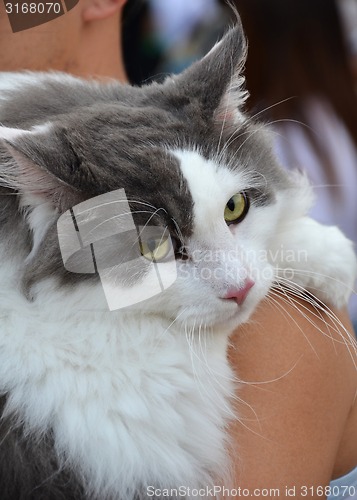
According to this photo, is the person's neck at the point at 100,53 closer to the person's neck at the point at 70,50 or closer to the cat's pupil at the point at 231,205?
the person's neck at the point at 70,50

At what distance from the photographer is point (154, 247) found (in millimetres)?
775

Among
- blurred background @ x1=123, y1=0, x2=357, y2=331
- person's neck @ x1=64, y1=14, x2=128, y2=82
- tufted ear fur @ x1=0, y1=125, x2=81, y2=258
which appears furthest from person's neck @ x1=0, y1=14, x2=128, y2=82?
tufted ear fur @ x1=0, y1=125, x2=81, y2=258

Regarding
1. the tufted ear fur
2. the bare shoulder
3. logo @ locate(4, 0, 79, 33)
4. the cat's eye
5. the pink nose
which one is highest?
logo @ locate(4, 0, 79, 33)

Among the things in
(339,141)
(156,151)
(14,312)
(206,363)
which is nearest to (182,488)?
(206,363)

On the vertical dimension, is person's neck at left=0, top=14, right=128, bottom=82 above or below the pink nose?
above

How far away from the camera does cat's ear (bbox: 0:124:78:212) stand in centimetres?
68

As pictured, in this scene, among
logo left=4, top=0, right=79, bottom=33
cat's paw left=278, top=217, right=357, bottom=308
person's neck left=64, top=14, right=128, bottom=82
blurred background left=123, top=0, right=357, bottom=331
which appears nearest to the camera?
cat's paw left=278, top=217, right=357, bottom=308

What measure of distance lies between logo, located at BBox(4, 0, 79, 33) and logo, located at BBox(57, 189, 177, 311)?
21.1 inches

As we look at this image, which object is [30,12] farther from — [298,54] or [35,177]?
[298,54]

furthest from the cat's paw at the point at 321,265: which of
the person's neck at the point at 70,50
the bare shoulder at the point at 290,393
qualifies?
the person's neck at the point at 70,50

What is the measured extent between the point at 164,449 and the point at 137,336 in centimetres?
15

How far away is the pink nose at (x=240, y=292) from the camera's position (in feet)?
2.58

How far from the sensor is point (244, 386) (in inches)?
34.3
